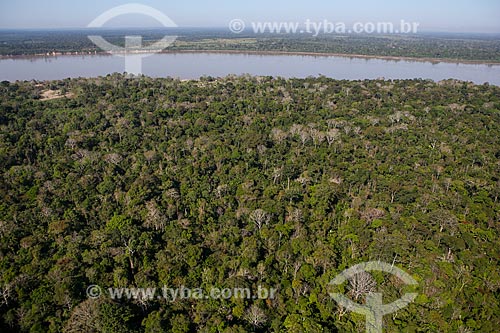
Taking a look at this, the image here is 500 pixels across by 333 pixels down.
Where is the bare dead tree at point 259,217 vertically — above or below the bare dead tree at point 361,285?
above

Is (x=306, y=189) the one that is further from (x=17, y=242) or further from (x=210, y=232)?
(x=17, y=242)

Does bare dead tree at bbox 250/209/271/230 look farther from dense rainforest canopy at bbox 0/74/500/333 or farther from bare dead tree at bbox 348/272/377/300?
bare dead tree at bbox 348/272/377/300

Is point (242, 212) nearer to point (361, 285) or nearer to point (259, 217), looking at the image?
point (259, 217)

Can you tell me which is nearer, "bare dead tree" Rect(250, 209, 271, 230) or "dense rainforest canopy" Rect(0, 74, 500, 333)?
"dense rainforest canopy" Rect(0, 74, 500, 333)

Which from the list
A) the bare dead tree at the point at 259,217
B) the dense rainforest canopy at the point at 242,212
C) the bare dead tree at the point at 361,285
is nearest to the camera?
the dense rainforest canopy at the point at 242,212

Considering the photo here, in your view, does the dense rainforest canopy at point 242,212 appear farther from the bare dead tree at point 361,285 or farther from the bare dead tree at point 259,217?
the bare dead tree at point 361,285

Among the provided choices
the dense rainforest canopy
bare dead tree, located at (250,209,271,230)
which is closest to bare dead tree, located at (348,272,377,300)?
the dense rainforest canopy

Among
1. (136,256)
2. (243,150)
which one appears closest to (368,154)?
(243,150)

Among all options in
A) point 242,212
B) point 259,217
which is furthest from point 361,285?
point 242,212

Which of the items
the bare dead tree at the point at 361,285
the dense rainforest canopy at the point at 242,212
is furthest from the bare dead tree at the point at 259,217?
the bare dead tree at the point at 361,285
